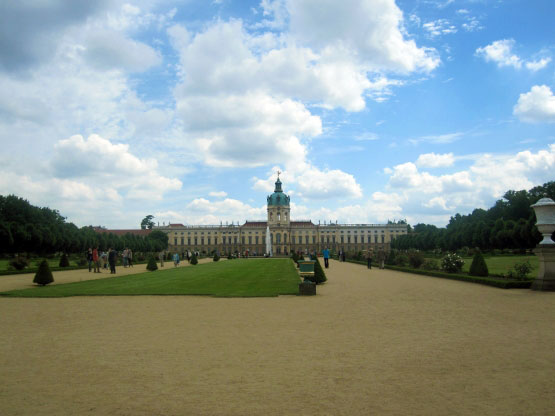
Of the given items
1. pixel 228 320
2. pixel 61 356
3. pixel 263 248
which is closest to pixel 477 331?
pixel 228 320

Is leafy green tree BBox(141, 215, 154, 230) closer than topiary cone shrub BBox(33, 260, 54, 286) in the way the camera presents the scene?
No

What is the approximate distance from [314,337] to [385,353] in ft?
4.81

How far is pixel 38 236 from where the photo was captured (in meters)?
38.9

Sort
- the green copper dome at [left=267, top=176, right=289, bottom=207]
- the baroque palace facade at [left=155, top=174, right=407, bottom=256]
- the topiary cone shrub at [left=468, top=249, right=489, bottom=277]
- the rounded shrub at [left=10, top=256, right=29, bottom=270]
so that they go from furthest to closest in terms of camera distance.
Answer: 1. the baroque palace facade at [left=155, top=174, right=407, bottom=256]
2. the green copper dome at [left=267, top=176, right=289, bottom=207]
3. the rounded shrub at [left=10, top=256, right=29, bottom=270]
4. the topiary cone shrub at [left=468, top=249, right=489, bottom=277]

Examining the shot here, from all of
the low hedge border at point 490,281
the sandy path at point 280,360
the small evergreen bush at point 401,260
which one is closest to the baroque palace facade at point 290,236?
the small evergreen bush at point 401,260

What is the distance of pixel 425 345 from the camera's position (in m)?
7.00

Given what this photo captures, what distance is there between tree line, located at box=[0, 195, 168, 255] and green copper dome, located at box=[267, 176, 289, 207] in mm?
49520

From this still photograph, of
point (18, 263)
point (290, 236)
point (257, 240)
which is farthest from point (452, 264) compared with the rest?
point (257, 240)

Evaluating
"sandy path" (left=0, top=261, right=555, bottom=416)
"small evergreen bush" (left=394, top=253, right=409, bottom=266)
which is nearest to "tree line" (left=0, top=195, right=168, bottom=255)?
"small evergreen bush" (left=394, top=253, right=409, bottom=266)

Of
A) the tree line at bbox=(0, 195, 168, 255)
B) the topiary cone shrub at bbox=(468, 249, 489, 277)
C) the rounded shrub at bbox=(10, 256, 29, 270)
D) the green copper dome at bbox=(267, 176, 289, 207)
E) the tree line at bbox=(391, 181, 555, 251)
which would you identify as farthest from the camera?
the green copper dome at bbox=(267, 176, 289, 207)

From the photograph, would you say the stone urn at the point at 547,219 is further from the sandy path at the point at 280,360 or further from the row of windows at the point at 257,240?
the row of windows at the point at 257,240

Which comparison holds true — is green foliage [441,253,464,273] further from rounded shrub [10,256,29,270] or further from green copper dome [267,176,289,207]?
green copper dome [267,176,289,207]

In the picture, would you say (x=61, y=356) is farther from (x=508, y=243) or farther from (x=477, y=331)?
(x=508, y=243)

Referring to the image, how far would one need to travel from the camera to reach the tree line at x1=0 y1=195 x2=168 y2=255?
3666 centimetres
